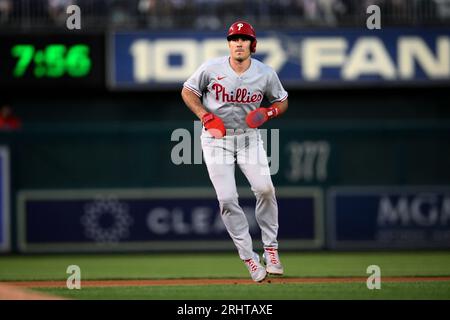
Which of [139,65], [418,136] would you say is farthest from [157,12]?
[418,136]

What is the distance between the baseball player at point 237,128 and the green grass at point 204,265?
1743mm

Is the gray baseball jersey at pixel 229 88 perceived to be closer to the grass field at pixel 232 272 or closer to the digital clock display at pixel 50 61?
the grass field at pixel 232 272

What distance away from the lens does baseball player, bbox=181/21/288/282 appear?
8.55 meters

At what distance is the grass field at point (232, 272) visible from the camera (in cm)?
807

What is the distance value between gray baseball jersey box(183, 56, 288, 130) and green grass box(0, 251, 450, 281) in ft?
7.27

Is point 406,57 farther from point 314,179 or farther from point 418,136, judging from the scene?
point 314,179

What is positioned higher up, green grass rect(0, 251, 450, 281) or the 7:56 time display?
the 7:56 time display

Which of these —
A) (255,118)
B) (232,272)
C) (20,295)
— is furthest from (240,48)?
(232,272)

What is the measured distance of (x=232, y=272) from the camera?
36.8 feet

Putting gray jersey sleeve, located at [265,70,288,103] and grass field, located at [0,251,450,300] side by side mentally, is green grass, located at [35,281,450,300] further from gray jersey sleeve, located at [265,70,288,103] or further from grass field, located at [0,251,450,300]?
gray jersey sleeve, located at [265,70,288,103]

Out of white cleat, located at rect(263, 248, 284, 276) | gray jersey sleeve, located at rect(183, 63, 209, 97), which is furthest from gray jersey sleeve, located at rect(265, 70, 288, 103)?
white cleat, located at rect(263, 248, 284, 276)

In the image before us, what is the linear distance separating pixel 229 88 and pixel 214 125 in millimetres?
378

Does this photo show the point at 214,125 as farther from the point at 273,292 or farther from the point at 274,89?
the point at 273,292

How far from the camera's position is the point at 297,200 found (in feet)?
53.9
